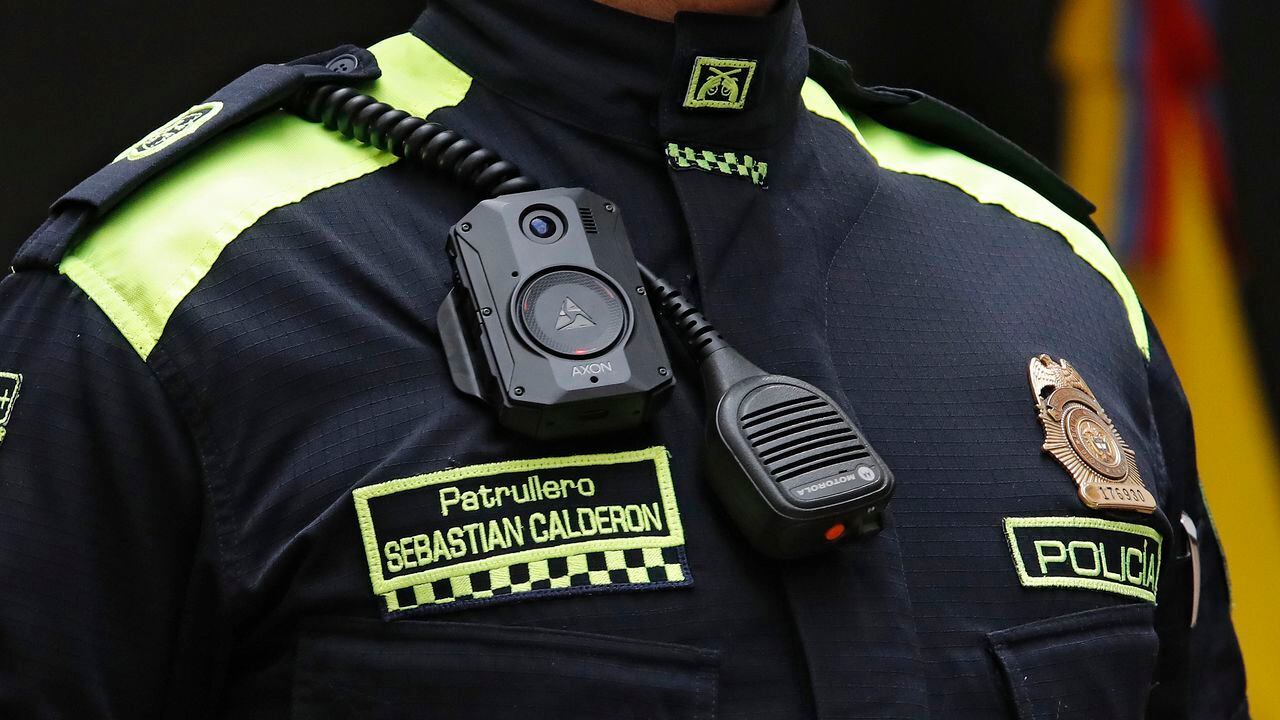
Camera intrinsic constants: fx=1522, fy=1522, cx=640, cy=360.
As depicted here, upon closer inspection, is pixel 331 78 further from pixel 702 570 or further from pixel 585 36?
pixel 702 570

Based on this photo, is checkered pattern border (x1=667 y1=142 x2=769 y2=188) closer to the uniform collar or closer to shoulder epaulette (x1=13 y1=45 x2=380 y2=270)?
the uniform collar

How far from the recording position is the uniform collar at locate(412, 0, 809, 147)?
1.04 meters

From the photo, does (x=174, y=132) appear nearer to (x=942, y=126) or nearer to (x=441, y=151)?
(x=441, y=151)

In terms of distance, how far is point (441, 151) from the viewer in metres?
1.00

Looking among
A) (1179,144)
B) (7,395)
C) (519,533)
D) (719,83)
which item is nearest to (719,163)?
(719,83)

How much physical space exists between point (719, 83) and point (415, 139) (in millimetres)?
215

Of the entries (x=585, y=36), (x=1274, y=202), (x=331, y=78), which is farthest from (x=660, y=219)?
(x=1274, y=202)

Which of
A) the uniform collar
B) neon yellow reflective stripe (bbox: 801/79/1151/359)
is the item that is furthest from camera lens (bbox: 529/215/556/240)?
neon yellow reflective stripe (bbox: 801/79/1151/359)

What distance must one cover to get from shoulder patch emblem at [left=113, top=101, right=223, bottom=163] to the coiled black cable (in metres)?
0.07

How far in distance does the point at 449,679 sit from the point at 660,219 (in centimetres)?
34

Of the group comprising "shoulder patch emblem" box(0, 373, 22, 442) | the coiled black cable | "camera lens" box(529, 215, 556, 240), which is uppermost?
the coiled black cable

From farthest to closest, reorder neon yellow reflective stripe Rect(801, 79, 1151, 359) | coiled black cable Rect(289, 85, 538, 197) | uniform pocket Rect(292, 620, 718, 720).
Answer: neon yellow reflective stripe Rect(801, 79, 1151, 359)
coiled black cable Rect(289, 85, 538, 197)
uniform pocket Rect(292, 620, 718, 720)

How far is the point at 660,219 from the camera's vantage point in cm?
103

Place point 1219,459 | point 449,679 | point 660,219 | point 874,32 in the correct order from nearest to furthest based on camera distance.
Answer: point 449,679 < point 660,219 < point 874,32 < point 1219,459
